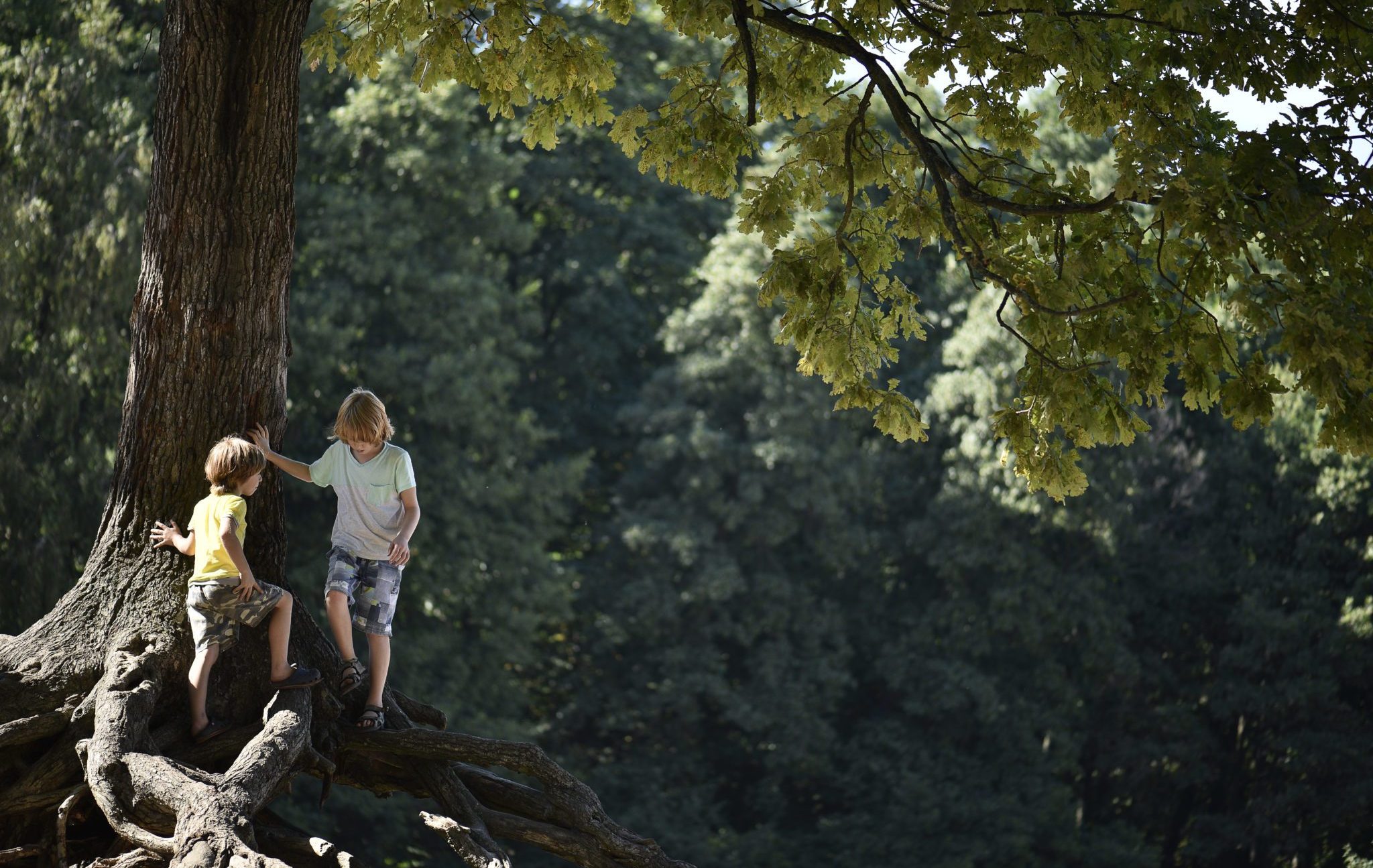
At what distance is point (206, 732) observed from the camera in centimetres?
→ 579

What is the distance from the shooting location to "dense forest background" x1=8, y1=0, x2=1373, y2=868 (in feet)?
63.3

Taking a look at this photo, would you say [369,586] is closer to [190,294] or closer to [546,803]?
[546,803]

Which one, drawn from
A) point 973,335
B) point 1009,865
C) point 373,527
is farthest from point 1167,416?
point 373,527

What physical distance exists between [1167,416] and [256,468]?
18784 millimetres

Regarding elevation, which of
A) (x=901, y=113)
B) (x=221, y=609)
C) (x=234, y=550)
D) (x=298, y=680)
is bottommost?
(x=298, y=680)

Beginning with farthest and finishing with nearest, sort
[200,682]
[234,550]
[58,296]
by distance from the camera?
[58,296] < [200,682] < [234,550]

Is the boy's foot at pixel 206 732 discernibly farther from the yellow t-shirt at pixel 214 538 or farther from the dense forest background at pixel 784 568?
the dense forest background at pixel 784 568

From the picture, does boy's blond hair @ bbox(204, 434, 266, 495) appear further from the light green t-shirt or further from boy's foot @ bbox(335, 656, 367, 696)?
boy's foot @ bbox(335, 656, 367, 696)

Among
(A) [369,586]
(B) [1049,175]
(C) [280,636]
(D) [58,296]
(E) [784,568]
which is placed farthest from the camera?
(E) [784,568]

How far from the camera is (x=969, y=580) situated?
2223cm

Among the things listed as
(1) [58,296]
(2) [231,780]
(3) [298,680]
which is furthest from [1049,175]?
(1) [58,296]

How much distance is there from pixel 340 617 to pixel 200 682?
0.60 m

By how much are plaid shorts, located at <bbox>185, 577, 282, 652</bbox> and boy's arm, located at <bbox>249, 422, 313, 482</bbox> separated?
48cm

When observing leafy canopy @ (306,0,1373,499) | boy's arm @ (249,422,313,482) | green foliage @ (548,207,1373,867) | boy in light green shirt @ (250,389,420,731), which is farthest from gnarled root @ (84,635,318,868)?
green foliage @ (548,207,1373,867)
